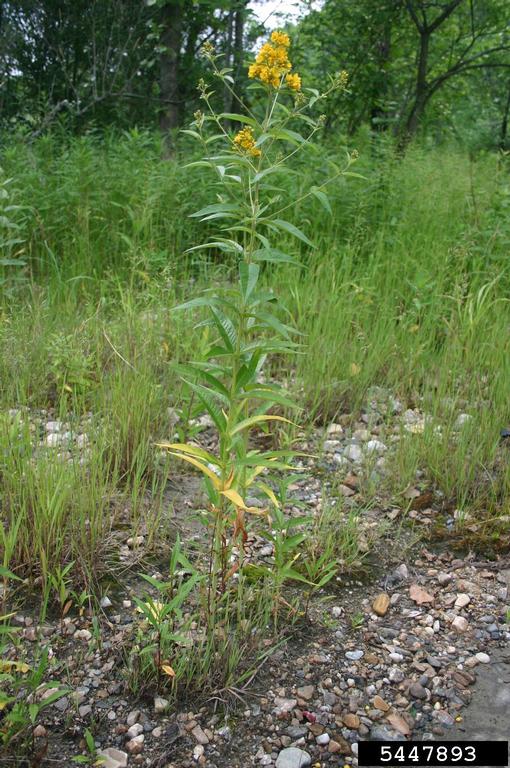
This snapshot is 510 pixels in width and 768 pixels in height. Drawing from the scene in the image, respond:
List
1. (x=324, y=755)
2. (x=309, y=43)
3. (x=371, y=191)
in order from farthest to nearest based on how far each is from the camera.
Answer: (x=309, y=43), (x=371, y=191), (x=324, y=755)

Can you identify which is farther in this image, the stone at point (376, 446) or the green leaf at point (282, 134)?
the stone at point (376, 446)

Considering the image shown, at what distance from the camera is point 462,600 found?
2467mm

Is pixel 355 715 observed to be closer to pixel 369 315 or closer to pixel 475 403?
pixel 475 403

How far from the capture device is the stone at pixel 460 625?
92.5 inches

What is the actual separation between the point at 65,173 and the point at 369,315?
2.77m

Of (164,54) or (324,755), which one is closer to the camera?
(324,755)

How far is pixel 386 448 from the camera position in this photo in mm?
3182

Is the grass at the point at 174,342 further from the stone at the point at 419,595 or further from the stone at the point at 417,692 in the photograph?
the stone at the point at 417,692

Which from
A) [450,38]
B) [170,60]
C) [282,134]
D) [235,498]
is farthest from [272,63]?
[450,38]

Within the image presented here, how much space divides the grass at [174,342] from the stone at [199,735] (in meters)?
0.13

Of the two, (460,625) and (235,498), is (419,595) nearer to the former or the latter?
(460,625)

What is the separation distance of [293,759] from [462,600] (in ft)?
2.99

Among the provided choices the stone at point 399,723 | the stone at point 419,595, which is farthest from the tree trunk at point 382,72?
the stone at point 399,723

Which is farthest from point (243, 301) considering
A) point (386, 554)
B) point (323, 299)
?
point (323, 299)
